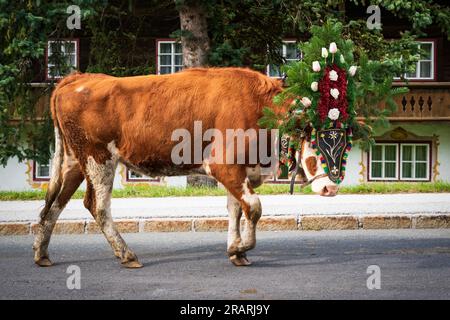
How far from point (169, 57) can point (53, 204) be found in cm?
1745

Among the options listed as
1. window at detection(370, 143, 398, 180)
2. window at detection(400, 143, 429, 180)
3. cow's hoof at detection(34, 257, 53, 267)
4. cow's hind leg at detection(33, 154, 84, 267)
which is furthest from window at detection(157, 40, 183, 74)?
cow's hoof at detection(34, 257, 53, 267)

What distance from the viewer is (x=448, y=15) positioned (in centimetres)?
1817

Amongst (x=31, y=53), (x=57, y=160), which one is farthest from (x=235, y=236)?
(x=31, y=53)

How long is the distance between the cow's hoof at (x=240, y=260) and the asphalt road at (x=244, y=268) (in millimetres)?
89

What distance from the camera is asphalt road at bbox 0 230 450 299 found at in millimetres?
7246

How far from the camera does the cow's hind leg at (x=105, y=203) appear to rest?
866cm

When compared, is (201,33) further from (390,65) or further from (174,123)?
(174,123)

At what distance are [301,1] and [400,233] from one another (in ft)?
24.4

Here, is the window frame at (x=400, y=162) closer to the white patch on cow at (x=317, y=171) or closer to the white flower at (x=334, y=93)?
the white patch on cow at (x=317, y=171)

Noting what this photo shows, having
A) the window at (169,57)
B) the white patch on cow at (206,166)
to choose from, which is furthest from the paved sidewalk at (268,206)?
the window at (169,57)

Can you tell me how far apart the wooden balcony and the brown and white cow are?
53.9 ft

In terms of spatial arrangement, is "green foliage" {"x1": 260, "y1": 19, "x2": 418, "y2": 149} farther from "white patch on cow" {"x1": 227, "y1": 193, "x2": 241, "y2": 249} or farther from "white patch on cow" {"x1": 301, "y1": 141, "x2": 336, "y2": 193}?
"white patch on cow" {"x1": 227, "y1": 193, "x2": 241, "y2": 249}

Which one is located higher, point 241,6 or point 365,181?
point 241,6

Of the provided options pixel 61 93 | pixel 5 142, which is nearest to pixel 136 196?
pixel 5 142
